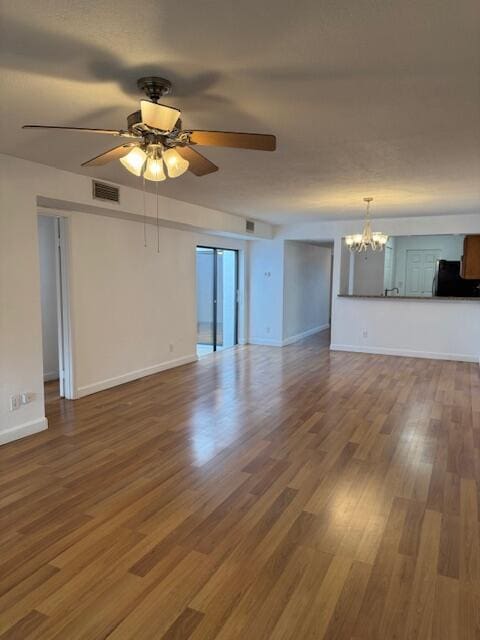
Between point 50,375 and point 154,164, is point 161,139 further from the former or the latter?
point 50,375

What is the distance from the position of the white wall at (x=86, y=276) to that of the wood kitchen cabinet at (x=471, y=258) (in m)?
3.42

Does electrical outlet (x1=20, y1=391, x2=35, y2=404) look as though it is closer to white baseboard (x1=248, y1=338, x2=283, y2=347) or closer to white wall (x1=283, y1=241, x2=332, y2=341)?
white baseboard (x1=248, y1=338, x2=283, y2=347)

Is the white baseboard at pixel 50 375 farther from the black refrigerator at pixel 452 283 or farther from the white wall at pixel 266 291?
the black refrigerator at pixel 452 283

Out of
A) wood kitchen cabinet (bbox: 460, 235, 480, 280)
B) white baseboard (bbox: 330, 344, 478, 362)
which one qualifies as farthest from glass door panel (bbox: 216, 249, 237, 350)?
wood kitchen cabinet (bbox: 460, 235, 480, 280)

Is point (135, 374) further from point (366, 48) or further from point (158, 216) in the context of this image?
point (366, 48)

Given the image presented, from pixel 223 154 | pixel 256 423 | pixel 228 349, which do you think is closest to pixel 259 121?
pixel 223 154

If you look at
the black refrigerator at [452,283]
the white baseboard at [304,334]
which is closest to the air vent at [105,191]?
the white baseboard at [304,334]

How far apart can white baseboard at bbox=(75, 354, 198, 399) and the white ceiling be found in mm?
2591

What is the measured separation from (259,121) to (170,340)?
425cm

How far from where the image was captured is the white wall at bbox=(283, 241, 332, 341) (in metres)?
8.59

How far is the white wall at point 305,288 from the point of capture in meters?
8.59

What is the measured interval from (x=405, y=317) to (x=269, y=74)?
6.21 metres

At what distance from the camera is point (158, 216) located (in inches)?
209

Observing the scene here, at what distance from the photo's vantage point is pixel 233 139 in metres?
2.20
